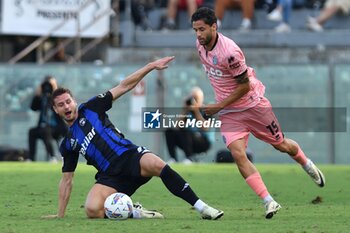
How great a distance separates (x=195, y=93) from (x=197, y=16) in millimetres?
13015

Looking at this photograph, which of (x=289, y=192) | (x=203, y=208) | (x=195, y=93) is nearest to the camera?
(x=203, y=208)

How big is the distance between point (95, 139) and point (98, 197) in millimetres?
652

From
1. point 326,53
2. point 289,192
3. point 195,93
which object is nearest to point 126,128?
point 195,93

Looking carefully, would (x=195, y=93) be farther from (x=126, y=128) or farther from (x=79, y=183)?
(x=79, y=183)

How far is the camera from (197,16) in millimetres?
12094

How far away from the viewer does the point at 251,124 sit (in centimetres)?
1302

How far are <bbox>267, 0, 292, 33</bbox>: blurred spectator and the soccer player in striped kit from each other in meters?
15.3

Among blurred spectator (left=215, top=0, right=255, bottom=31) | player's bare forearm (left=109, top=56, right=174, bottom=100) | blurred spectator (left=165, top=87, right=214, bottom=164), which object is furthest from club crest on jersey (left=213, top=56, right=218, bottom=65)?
blurred spectator (left=215, top=0, right=255, bottom=31)

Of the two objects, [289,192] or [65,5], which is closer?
[289,192]

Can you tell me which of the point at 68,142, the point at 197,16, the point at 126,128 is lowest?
the point at 126,128

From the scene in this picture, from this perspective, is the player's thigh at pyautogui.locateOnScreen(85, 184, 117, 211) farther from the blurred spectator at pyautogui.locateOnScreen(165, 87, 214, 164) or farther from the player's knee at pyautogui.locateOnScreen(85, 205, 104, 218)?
the blurred spectator at pyautogui.locateOnScreen(165, 87, 214, 164)

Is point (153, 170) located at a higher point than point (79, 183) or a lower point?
higher

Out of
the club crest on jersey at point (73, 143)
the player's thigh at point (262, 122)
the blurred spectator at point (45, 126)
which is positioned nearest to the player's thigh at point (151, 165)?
the club crest on jersey at point (73, 143)

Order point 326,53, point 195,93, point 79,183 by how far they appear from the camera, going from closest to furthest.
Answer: point 79,183
point 195,93
point 326,53
